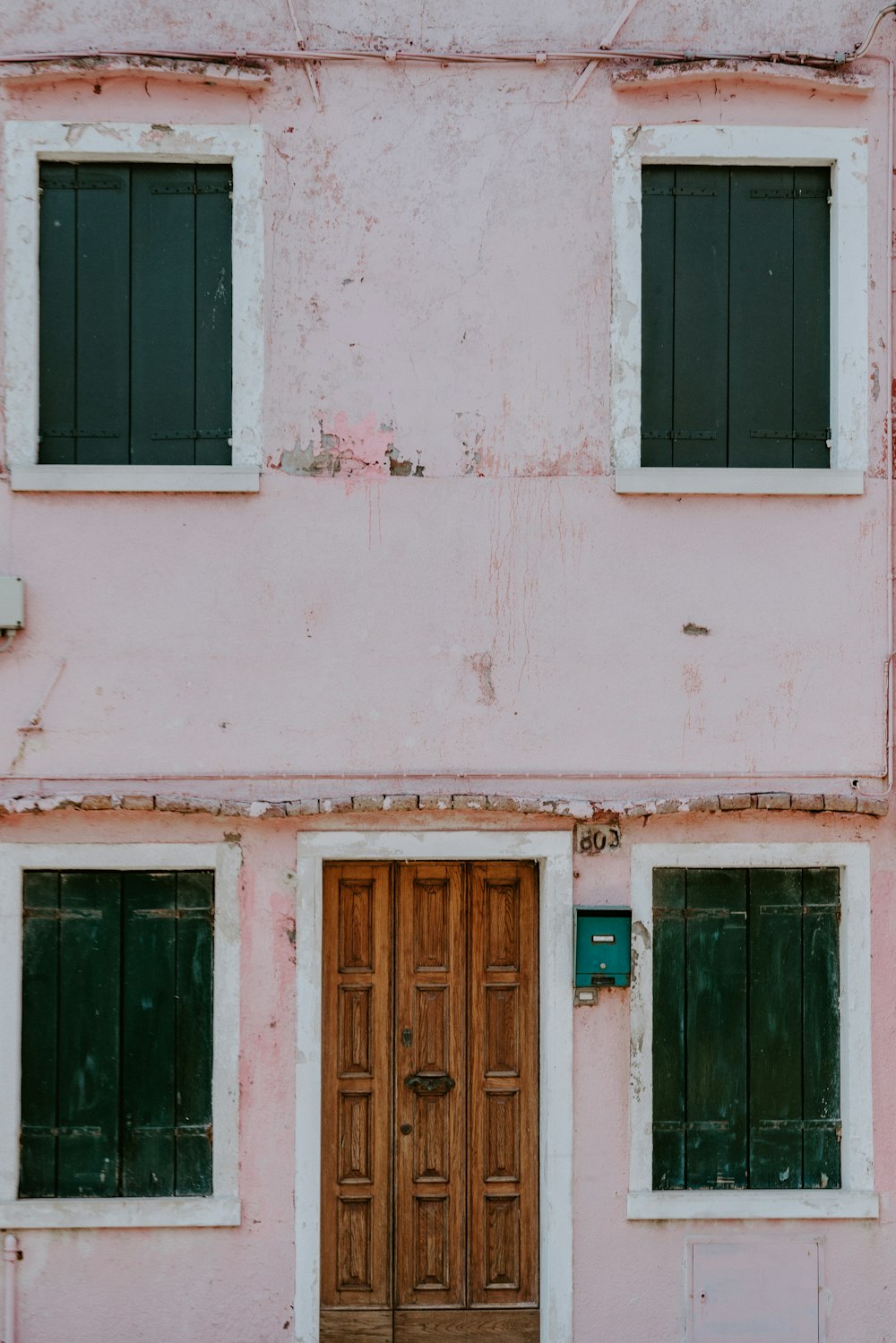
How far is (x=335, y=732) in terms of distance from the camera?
20.8ft

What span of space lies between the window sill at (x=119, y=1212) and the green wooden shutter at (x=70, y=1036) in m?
0.10

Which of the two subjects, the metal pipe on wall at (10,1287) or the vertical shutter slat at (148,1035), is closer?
the metal pipe on wall at (10,1287)

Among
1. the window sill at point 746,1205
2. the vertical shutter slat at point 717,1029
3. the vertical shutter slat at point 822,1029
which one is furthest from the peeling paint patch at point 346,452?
the window sill at point 746,1205

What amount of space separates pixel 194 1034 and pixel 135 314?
3.56 meters

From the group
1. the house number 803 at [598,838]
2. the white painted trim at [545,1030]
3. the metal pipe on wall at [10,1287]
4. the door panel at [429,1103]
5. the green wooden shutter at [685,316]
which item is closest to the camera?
the metal pipe on wall at [10,1287]

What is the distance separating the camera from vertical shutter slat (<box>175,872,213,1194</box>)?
6305mm

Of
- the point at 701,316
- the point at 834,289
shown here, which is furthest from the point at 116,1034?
the point at 834,289

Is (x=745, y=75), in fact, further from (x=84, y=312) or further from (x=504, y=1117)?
(x=504, y=1117)

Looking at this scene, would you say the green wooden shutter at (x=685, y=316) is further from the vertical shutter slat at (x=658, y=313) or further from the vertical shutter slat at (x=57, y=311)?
the vertical shutter slat at (x=57, y=311)

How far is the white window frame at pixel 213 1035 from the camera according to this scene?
618cm

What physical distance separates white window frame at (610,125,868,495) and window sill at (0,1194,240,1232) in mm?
3991

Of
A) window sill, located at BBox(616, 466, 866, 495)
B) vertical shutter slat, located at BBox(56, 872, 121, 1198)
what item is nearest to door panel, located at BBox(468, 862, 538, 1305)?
vertical shutter slat, located at BBox(56, 872, 121, 1198)

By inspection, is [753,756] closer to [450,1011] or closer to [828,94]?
[450,1011]

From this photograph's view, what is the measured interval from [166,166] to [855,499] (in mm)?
3789
